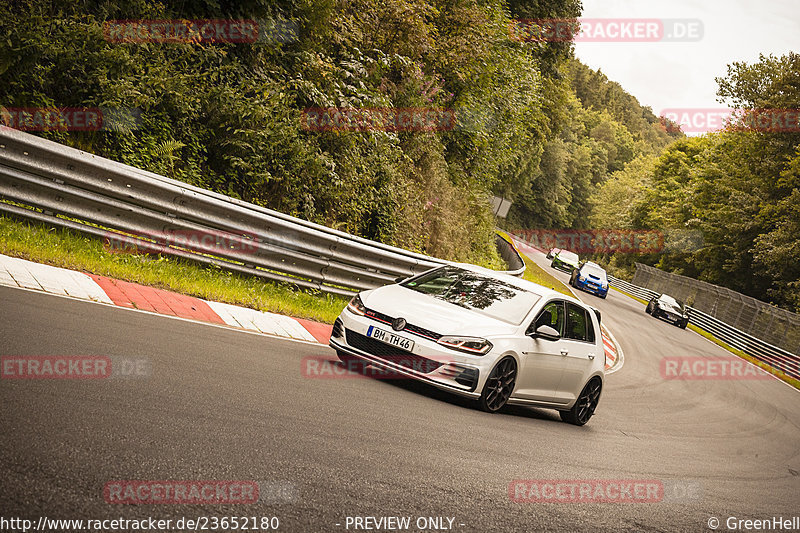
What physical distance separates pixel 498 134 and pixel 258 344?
18.9m

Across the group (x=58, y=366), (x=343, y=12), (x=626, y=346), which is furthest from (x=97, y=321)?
(x=626, y=346)

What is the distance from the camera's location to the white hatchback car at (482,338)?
7.73 metres

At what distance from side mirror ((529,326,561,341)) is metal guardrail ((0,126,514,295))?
425cm

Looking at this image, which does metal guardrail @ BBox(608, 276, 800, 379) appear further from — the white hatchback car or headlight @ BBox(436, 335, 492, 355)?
headlight @ BBox(436, 335, 492, 355)

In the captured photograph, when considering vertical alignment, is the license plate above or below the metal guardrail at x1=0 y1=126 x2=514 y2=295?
below

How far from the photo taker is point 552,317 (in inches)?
363

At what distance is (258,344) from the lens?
26.6 ft

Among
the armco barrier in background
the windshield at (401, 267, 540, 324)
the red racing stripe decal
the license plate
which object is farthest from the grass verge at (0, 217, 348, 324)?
the armco barrier in background

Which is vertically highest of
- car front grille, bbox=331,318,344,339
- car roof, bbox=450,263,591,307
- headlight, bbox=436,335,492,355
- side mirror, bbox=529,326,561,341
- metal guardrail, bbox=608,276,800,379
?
car roof, bbox=450,263,591,307

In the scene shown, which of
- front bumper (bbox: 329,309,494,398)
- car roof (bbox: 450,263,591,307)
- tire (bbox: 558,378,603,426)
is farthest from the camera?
tire (bbox: 558,378,603,426)

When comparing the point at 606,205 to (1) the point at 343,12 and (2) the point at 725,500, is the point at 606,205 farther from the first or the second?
(2) the point at 725,500

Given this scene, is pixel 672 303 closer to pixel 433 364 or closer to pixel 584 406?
pixel 584 406

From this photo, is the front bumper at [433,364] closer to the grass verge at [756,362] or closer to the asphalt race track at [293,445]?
the asphalt race track at [293,445]

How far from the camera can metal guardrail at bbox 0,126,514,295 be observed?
8.76 m
